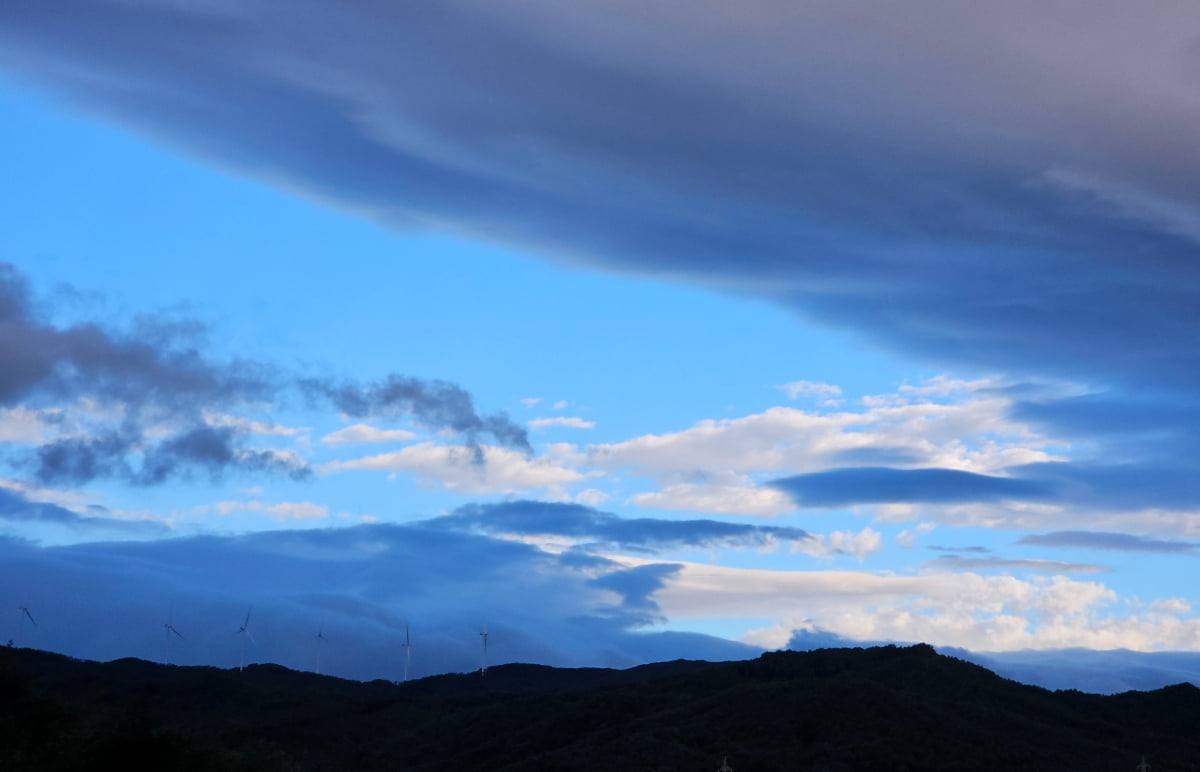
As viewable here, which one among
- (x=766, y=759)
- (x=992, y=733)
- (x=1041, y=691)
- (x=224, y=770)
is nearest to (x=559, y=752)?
(x=766, y=759)

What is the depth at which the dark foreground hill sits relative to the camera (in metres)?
83.6

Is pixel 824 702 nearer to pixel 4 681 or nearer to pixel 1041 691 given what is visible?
pixel 1041 691

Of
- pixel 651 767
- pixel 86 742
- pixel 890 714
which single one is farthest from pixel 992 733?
pixel 86 742

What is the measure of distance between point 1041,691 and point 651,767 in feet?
240

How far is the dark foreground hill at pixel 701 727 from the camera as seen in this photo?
83562mm

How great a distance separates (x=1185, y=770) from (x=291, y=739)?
112 m

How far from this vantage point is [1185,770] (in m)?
117

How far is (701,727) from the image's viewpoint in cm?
12862

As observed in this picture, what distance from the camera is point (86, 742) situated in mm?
76312

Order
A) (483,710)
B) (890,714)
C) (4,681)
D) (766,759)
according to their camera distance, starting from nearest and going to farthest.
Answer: (4,681) → (766,759) → (890,714) → (483,710)

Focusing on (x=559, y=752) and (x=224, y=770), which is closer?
(x=224, y=770)

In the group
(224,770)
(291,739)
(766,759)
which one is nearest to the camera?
(224,770)

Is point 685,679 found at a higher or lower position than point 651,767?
higher

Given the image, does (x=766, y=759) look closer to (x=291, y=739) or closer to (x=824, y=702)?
(x=824, y=702)
